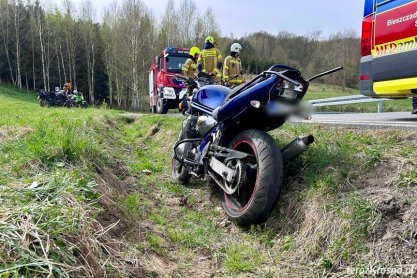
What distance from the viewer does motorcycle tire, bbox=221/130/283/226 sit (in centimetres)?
285

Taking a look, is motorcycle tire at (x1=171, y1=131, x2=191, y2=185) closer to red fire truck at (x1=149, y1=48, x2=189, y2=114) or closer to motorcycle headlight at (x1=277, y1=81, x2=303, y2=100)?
motorcycle headlight at (x1=277, y1=81, x2=303, y2=100)

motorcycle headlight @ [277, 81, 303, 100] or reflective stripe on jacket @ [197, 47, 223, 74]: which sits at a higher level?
reflective stripe on jacket @ [197, 47, 223, 74]

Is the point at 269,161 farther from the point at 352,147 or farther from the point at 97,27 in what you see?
the point at 97,27

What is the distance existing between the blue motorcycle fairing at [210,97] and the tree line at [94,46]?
3292 centimetres

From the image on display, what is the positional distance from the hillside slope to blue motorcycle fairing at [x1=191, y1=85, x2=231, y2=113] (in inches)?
34.9

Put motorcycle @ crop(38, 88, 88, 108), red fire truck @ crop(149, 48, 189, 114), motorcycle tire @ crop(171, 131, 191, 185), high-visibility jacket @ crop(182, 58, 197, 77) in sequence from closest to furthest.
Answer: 1. motorcycle tire @ crop(171, 131, 191, 185)
2. high-visibility jacket @ crop(182, 58, 197, 77)
3. red fire truck @ crop(149, 48, 189, 114)
4. motorcycle @ crop(38, 88, 88, 108)

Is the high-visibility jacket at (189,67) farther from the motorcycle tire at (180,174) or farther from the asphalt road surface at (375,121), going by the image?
the motorcycle tire at (180,174)

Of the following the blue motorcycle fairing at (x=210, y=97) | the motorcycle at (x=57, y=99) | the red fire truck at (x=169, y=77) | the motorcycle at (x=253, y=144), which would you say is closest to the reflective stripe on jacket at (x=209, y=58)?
the red fire truck at (x=169, y=77)

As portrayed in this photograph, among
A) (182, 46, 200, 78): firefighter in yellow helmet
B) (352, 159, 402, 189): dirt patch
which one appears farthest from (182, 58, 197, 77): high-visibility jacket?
(352, 159, 402, 189): dirt patch

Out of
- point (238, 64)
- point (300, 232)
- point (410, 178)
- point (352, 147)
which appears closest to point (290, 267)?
point (300, 232)

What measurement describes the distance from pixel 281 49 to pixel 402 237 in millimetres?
54998

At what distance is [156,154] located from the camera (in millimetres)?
6707

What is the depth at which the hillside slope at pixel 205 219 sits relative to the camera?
74.2 inches

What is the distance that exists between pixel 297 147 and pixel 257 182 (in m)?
0.54
